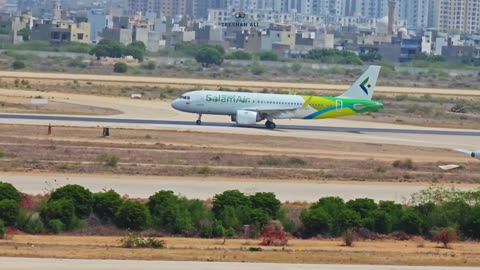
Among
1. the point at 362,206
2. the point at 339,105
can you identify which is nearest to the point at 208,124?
the point at 339,105

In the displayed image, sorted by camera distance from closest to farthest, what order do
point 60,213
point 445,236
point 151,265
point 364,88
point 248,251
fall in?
1. point 151,265
2. point 248,251
3. point 60,213
4. point 445,236
5. point 364,88

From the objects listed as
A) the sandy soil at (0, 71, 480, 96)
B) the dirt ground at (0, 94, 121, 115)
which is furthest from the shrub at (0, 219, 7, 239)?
the sandy soil at (0, 71, 480, 96)

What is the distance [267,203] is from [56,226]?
24.9 ft

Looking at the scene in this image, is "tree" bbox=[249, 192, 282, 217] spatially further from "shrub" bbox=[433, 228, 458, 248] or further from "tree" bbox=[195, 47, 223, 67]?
"tree" bbox=[195, 47, 223, 67]

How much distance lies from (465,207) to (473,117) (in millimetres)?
64149

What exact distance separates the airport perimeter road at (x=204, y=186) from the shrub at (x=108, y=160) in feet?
10.7

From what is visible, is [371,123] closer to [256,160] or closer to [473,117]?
[473,117]

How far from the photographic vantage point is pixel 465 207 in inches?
1874

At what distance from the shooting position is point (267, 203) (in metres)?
46.4

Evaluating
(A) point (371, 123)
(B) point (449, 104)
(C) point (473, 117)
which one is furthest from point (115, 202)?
(B) point (449, 104)

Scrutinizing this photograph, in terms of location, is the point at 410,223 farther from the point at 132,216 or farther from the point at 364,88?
the point at 364,88

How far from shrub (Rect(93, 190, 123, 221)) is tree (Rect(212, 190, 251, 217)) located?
131 inches

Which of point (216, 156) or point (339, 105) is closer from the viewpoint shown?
point (216, 156)

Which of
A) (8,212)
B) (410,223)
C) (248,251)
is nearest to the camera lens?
(248,251)
